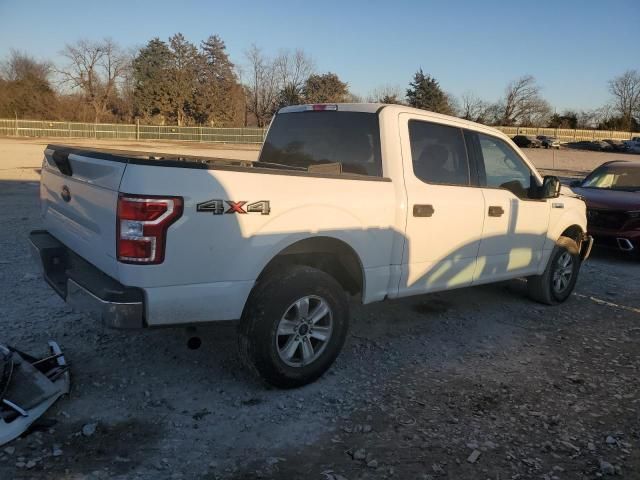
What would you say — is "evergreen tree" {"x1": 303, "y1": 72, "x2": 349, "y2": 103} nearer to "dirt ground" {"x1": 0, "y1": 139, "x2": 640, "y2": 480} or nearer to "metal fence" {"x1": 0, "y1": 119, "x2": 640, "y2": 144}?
"metal fence" {"x1": 0, "y1": 119, "x2": 640, "y2": 144}

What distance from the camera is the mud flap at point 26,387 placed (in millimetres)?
2969

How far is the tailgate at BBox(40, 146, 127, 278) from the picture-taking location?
3.00m

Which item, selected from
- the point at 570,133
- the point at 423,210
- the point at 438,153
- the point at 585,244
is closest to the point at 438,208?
the point at 423,210

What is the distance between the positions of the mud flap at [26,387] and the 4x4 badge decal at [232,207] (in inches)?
59.0

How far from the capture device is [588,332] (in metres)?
5.22

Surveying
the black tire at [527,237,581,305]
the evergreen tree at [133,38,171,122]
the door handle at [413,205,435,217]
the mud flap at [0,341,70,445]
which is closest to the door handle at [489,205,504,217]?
the door handle at [413,205,435,217]

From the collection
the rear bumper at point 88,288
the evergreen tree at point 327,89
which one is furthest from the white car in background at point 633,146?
the rear bumper at point 88,288

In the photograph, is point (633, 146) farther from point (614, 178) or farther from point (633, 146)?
point (614, 178)

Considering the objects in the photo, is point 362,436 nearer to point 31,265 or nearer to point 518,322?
point 518,322

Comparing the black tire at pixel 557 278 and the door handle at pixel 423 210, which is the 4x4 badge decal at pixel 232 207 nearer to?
the door handle at pixel 423 210

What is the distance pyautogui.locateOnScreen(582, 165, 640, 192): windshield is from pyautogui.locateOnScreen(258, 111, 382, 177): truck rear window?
6.86 meters

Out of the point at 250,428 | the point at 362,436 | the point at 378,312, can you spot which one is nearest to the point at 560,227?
the point at 378,312

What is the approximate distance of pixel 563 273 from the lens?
600cm

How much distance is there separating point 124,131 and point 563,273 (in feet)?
172
